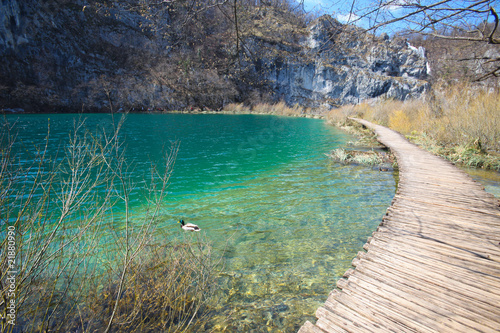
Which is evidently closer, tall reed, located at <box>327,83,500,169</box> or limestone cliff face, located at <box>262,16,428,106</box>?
tall reed, located at <box>327,83,500,169</box>

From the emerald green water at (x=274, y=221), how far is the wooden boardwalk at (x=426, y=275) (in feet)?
2.38

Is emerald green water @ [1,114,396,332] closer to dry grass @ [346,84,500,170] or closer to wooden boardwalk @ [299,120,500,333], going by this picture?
wooden boardwalk @ [299,120,500,333]

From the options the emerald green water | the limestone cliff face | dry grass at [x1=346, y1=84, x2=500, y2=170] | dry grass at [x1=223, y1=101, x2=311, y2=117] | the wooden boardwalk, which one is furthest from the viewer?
the limestone cliff face

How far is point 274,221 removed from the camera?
487 centimetres

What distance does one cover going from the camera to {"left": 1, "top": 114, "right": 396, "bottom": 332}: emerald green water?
2809 mm

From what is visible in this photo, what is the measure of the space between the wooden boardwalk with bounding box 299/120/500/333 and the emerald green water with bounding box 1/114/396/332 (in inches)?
28.6

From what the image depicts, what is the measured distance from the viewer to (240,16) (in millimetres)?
3750

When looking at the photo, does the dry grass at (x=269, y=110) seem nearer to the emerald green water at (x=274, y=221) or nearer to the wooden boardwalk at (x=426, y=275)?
the emerald green water at (x=274, y=221)

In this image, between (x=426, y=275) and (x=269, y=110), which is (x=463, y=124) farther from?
(x=269, y=110)

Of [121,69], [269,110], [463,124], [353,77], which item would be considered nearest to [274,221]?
[463,124]

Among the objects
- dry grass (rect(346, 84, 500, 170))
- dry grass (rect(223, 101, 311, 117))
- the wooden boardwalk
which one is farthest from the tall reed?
dry grass (rect(223, 101, 311, 117))

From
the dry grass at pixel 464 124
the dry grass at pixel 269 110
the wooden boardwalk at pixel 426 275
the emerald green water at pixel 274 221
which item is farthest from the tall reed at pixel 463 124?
A: the dry grass at pixel 269 110

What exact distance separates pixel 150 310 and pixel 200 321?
1.76 feet

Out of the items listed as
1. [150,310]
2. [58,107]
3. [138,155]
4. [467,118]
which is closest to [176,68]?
[58,107]
